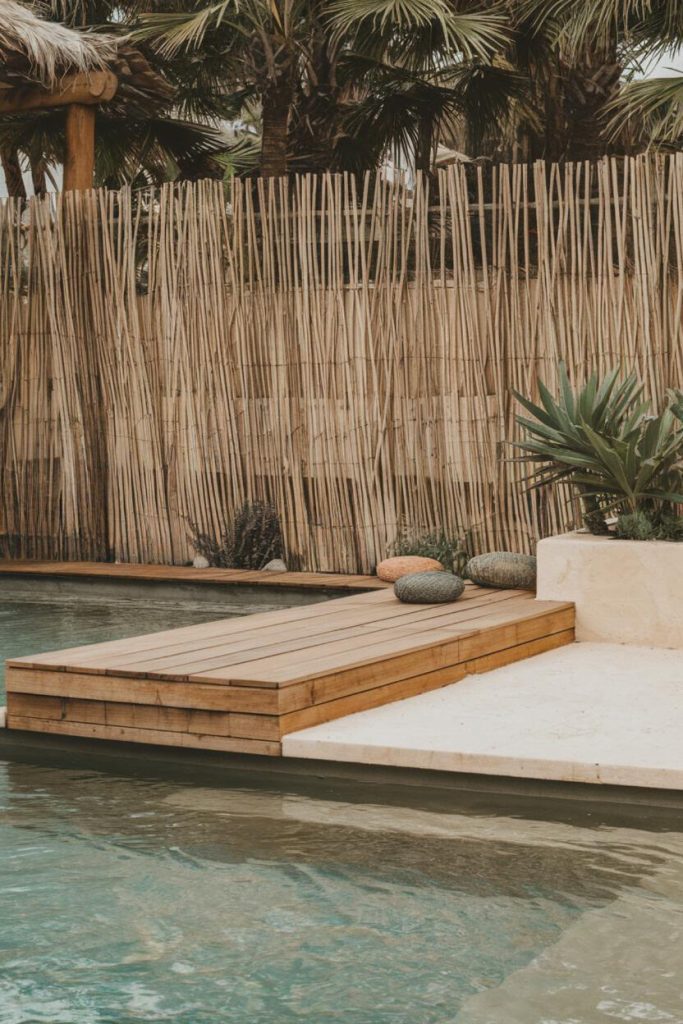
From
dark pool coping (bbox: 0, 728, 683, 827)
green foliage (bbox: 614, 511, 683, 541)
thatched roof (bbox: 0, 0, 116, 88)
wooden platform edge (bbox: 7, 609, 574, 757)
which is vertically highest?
thatched roof (bbox: 0, 0, 116, 88)

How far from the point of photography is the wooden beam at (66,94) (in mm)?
8047

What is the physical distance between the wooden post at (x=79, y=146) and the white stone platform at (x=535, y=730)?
4970 millimetres

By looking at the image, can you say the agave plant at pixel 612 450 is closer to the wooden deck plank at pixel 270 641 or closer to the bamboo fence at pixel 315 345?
the wooden deck plank at pixel 270 641

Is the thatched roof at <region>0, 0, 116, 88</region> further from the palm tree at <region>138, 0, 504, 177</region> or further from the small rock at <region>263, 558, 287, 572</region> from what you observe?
the small rock at <region>263, 558, 287, 572</region>

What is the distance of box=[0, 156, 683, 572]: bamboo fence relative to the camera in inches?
247

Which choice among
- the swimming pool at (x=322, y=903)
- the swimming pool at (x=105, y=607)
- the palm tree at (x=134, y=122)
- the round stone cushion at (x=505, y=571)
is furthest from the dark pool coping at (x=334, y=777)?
the palm tree at (x=134, y=122)

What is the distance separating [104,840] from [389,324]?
13.1 ft

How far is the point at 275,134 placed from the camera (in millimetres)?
10711

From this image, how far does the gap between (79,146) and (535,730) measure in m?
5.85

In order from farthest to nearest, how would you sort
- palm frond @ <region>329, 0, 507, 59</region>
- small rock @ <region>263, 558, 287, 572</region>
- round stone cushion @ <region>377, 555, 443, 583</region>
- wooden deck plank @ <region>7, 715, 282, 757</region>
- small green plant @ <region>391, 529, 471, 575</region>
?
palm frond @ <region>329, 0, 507, 59</region>
small rock @ <region>263, 558, 287, 572</region>
small green plant @ <region>391, 529, 471, 575</region>
round stone cushion @ <region>377, 555, 443, 583</region>
wooden deck plank @ <region>7, 715, 282, 757</region>

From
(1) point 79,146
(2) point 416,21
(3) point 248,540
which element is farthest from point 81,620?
(2) point 416,21

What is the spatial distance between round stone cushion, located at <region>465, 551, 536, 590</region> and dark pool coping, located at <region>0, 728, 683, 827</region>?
86.7 inches

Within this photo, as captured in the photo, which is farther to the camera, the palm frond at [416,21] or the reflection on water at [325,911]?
the palm frond at [416,21]

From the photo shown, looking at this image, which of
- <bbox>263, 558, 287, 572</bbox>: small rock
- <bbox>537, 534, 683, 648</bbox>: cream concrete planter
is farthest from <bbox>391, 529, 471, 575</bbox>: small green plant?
<bbox>537, 534, 683, 648</bbox>: cream concrete planter
